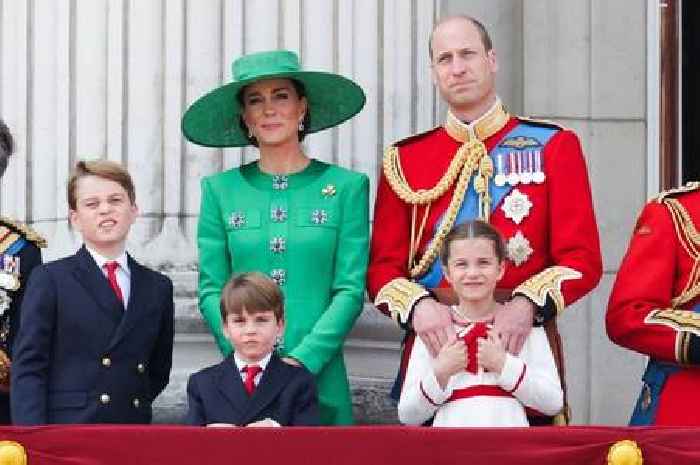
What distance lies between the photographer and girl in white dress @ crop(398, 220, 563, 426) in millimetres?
5723

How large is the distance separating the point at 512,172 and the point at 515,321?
51cm

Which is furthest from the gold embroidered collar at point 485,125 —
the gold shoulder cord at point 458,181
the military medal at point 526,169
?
the military medal at point 526,169

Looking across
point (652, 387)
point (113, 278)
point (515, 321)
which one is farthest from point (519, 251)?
point (113, 278)

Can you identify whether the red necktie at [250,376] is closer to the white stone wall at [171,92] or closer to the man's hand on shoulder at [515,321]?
the man's hand on shoulder at [515,321]

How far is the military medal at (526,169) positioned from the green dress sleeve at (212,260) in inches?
34.1

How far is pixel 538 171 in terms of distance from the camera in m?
6.06

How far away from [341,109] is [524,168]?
706 mm

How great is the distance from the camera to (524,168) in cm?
609

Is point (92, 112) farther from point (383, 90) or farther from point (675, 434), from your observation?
point (675, 434)

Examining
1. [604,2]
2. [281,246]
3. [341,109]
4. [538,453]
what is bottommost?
[538,453]

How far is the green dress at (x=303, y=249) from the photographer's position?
6.15 m

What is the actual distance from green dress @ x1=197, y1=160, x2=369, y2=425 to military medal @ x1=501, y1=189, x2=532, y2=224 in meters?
0.42

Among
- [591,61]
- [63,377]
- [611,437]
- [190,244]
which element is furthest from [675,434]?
[591,61]

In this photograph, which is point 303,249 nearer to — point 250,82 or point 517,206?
point 250,82
